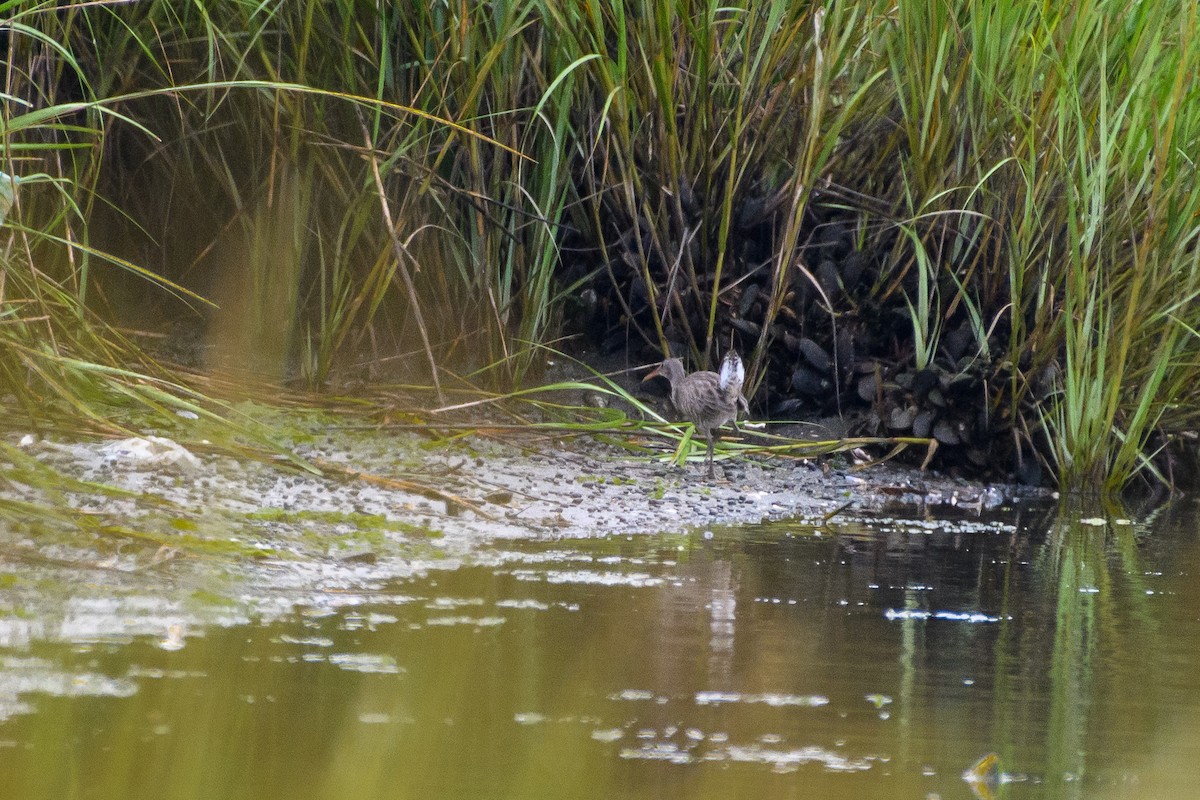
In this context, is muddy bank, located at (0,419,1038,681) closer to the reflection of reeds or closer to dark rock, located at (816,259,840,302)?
the reflection of reeds

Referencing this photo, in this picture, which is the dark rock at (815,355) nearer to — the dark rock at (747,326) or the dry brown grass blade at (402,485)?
the dark rock at (747,326)

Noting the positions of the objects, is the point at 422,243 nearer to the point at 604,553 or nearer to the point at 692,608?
the point at 604,553

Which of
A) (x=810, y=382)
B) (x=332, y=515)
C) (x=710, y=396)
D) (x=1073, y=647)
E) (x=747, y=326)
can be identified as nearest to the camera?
(x=1073, y=647)

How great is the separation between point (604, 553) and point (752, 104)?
2176 millimetres

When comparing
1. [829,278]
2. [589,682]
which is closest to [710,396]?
[829,278]

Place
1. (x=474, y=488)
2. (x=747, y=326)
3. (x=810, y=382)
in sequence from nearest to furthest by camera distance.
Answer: (x=474, y=488) < (x=747, y=326) < (x=810, y=382)

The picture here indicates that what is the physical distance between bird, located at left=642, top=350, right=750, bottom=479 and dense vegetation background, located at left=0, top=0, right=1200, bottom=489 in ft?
1.13

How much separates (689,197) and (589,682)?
303cm

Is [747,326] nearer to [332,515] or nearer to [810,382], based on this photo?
[810,382]

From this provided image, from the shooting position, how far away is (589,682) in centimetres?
220

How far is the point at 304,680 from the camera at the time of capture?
2.09m

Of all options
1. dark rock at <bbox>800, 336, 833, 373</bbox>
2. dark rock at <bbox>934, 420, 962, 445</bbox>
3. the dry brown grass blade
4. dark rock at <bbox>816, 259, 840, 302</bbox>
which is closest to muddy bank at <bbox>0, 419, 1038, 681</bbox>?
the dry brown grass blade

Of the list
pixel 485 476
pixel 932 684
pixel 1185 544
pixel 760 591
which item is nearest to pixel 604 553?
pixel 760 591

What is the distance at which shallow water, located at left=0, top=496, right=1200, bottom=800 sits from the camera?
1735mm
